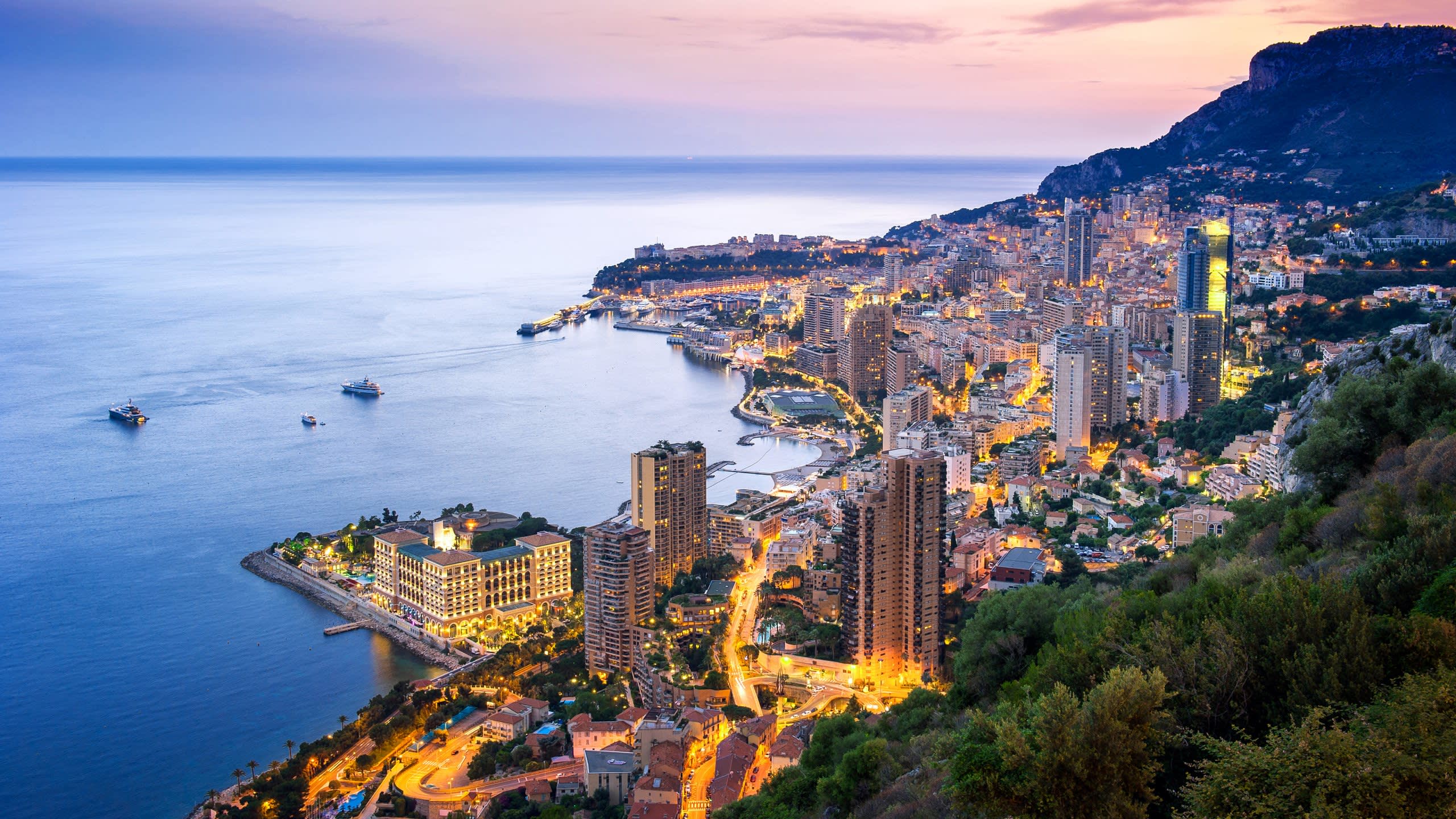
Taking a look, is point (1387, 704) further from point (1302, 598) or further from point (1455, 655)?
point (1302, 598)

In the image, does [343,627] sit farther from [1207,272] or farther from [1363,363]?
[1207,272]

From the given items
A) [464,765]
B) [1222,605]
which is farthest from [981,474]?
[1222,605]

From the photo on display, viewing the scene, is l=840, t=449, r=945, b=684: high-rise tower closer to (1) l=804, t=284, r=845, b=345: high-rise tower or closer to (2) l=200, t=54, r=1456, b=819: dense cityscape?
(2) l=200, t=54, r=1456, b=819: dense cityscape

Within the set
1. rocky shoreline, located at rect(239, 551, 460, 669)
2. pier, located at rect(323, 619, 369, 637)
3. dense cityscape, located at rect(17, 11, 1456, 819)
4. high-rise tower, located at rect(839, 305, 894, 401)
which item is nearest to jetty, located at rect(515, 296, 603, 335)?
dense cityscape, located at rect(17, 11, 1456, 819)

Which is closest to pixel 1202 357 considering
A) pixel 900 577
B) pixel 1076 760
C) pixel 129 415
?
pixel 900 577

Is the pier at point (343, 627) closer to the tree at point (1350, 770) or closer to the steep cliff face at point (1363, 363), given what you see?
the steep cliff face at point (1363, 363)

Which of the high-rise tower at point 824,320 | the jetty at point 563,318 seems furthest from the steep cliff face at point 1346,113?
the jetty at point 563,318
